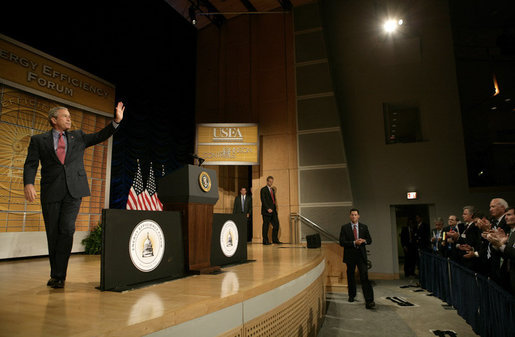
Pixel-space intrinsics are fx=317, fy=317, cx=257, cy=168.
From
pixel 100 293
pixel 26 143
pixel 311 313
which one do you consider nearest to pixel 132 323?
pixel 100 293

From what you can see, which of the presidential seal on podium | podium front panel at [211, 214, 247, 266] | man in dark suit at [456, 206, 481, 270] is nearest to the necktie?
the presidential seal on podium

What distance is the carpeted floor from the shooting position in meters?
3.83

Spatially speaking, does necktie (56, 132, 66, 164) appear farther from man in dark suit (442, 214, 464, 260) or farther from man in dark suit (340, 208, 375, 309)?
man in dark suit (442, 214, 464, 260)

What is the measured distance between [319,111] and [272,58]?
196 cm

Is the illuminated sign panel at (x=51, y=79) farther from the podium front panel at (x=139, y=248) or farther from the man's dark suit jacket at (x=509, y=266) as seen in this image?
the man's dark suit jacket at (x=509, y=266)

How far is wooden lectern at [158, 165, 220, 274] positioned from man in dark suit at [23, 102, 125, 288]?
590 millimetres

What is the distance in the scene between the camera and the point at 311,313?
3234mm

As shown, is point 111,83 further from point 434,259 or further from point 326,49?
point 434,259

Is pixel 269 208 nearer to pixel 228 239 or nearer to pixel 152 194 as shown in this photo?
pixel 152 194

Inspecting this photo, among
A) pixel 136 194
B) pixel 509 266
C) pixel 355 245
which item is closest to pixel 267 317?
pixel 509 266

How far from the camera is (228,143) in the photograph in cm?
745

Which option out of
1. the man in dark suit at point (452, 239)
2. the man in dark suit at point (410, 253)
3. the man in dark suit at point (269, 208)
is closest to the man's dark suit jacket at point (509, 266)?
the man in dark suit at point (452, 239)

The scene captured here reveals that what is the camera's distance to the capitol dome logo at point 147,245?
1.98 metres

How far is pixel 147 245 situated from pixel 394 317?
153 inches
